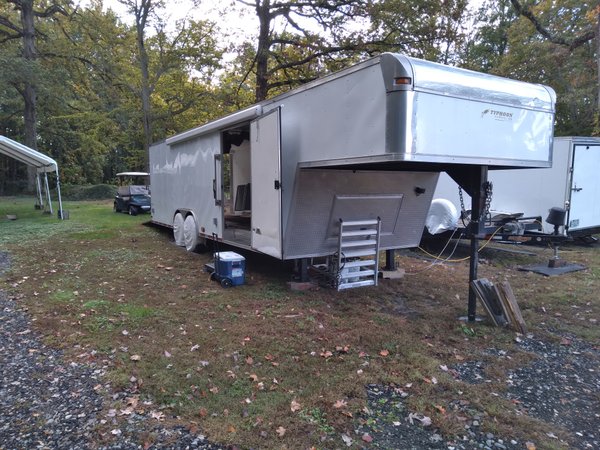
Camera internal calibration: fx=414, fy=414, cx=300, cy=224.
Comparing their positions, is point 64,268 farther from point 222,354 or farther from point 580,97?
point 580,97

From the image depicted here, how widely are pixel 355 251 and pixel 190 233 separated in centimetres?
401

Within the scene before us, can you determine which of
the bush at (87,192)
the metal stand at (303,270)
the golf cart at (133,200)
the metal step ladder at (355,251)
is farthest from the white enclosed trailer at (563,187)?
the bush at (87,192)

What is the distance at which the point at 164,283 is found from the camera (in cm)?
630

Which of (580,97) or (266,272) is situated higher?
(580,97)

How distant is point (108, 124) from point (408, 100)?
69.2 ft

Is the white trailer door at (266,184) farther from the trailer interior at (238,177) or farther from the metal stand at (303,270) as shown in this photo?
the trailer interior at (238,177)

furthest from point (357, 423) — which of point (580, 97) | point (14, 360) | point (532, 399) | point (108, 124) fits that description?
point (108, 124)

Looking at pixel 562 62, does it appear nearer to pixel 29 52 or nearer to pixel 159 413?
pixel 159 413

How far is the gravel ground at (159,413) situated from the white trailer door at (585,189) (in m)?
6.15

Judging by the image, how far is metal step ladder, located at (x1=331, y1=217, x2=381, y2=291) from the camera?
5797mm

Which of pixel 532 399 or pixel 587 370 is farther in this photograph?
pixel 587 370

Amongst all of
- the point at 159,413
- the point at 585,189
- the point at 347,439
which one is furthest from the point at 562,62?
the point at 159,413

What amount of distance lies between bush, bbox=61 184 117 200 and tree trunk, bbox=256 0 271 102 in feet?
50.2

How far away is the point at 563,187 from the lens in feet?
29.2
